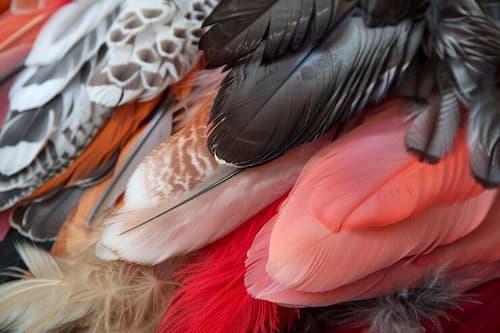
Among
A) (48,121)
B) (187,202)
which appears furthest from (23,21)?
(187,202)

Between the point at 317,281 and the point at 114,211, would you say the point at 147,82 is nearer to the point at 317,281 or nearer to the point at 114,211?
the point at 114,211

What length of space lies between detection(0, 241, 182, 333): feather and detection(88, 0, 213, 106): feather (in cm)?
15

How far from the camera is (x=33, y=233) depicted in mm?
573

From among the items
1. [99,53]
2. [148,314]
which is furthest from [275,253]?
[99,53]

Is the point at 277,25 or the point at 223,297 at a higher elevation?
the point at 277,25

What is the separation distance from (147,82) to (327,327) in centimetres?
27

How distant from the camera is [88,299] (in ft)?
1.78

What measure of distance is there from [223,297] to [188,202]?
85 mm

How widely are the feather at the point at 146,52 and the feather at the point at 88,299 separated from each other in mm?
149

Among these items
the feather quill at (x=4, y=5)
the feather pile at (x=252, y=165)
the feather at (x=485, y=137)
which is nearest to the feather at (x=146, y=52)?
the feather pile at (x=252, y=165)

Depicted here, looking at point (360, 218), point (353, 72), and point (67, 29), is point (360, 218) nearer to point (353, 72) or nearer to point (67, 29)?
point (353, 72)

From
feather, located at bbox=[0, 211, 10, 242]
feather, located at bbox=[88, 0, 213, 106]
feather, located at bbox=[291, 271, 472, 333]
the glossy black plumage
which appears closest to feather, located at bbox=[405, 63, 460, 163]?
the glossy black plumage

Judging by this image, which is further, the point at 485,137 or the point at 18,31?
the point at 18,31

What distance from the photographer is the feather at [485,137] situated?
1.64 feet
